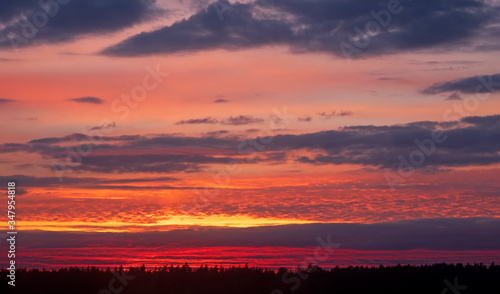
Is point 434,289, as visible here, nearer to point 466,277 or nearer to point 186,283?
point 466,277

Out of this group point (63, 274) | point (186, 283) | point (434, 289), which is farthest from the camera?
point (63, 274)

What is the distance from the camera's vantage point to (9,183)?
4200cm

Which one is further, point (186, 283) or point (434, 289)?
point (186, 283)

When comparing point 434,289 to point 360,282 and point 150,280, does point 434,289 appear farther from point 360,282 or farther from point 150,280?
point 150,280

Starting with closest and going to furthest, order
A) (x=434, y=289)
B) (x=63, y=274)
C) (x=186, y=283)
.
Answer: (x=434, y=289), (x=186, y=283), (x=63, y=274)

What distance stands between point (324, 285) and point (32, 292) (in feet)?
63.0

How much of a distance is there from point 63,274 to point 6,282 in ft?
12.0

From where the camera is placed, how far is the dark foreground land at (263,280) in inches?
1644

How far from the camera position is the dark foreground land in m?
41.8

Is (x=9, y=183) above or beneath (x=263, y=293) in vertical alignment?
above

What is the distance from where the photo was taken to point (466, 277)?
41.9 m

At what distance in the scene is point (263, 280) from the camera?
143 feet

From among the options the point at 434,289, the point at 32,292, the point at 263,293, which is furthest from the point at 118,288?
the point at 434,289

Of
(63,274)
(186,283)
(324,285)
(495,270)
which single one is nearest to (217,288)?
(186,283)
